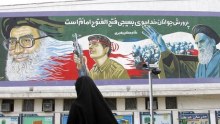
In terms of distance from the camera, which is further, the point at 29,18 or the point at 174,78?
the point at 29,18

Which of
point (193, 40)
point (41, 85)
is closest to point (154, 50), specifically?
point (193, 40)

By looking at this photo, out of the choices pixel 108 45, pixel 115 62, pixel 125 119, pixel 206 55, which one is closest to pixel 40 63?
pixel 108 45

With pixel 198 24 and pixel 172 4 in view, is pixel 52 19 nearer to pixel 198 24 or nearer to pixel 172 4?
pixel 172 4

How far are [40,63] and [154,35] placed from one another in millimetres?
5695

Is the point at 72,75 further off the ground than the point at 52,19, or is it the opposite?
the point at 52,19

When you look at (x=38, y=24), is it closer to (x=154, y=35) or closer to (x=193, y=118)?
(x=154, y=35)

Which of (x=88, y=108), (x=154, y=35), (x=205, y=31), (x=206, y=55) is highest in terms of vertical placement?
(x=205, y=31)

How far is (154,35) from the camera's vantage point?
19.0 meters

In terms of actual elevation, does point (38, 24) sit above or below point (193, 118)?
above

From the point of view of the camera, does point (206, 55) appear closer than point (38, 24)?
Yes

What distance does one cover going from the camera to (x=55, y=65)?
1850 centimetres

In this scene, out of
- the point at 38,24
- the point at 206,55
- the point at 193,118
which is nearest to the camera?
the point at 193,118

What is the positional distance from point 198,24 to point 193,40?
2.95 ft

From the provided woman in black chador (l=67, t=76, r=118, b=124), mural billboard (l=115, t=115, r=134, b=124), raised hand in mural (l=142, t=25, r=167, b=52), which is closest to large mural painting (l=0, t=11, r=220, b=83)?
raised hand in mural (l=142, t=25, r=167, b=52)
